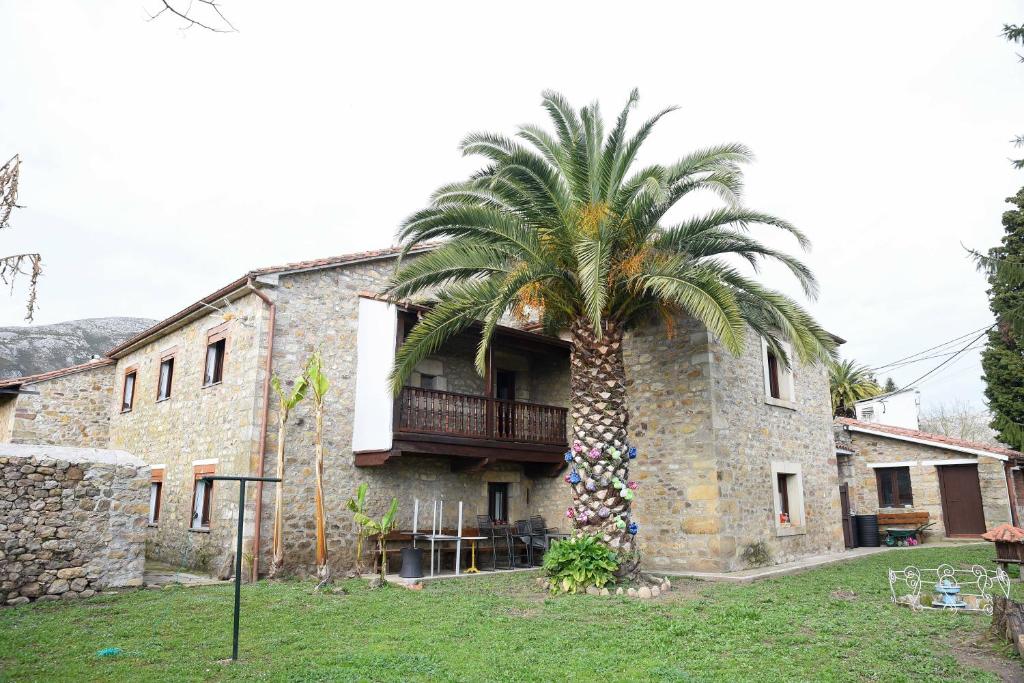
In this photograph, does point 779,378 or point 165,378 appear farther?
point 779,378

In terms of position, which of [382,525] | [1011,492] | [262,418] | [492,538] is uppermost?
[262,418]

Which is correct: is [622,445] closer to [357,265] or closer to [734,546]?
[734,546]

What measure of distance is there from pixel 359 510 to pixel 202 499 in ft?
12.3

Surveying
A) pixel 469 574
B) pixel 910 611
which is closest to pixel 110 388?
pixel 469 574

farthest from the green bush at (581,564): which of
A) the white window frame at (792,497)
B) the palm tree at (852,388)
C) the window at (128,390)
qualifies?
the palm tree at (852,388)

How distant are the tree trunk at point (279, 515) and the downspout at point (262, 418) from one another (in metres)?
0.25

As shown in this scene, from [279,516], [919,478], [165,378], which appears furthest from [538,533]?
[919,478]

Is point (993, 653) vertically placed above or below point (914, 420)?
below

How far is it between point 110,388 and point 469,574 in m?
12.4

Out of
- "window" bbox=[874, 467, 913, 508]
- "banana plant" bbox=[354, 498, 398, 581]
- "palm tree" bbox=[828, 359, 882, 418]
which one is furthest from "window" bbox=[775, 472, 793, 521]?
"palm tree" bbox=[828, 359, 882, 418]

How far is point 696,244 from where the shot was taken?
416 inches

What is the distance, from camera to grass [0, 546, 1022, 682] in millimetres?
5637

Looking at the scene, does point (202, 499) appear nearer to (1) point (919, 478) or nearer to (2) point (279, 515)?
(2) point (279, 515)

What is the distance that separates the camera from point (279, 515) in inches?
430
